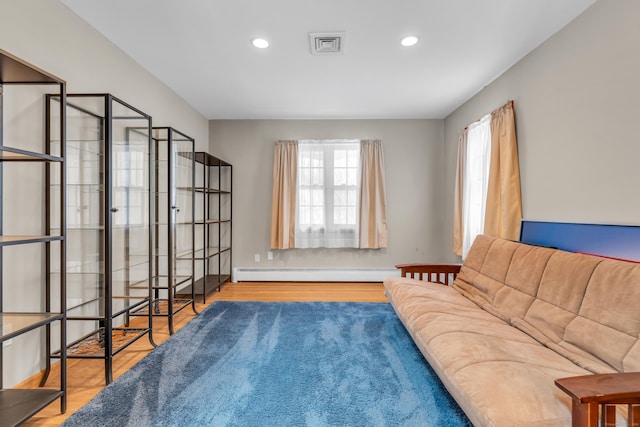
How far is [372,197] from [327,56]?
2285mm

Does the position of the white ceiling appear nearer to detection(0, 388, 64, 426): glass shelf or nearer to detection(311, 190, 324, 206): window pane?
detection(311, 190, 324, 206): window pane

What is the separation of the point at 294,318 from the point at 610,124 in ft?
9.53

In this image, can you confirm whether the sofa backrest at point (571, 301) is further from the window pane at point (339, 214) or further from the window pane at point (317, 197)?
the window pane at point (317, 197)

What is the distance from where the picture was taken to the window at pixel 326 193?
4.52 m

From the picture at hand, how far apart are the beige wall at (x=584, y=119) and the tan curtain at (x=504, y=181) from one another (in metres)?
0.07

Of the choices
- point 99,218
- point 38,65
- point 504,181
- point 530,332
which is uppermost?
point 38,65

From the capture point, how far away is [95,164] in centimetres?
208

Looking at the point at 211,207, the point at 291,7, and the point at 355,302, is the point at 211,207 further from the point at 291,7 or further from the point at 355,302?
the point at 291,7

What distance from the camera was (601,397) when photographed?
0.90 meters

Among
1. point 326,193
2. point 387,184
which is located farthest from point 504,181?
point 326,193

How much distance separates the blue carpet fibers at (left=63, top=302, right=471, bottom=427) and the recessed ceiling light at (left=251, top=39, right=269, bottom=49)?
250cm

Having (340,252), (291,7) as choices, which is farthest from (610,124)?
(340,252)

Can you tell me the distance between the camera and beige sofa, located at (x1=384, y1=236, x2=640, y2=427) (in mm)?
1151

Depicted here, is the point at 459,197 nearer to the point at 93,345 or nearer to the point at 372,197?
the point at 372,197
